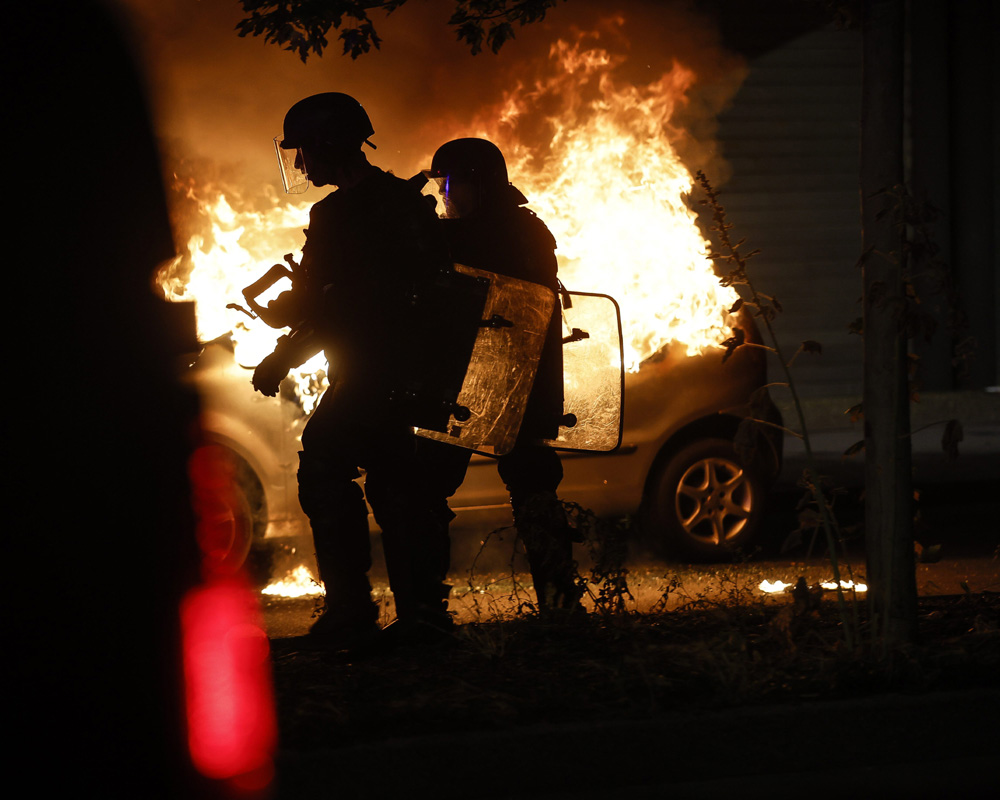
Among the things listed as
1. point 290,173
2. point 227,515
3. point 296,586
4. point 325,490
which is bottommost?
point 296,586

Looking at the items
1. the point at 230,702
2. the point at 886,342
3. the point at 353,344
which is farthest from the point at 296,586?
the point at 886,342

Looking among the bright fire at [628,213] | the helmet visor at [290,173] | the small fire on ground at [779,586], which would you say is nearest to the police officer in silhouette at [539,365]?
the helmet visor at [290,173]

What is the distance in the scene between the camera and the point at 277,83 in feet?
25.2

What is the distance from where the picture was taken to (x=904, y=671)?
3.63 m

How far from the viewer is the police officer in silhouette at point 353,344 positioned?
413 cm

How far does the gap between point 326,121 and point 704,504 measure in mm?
3340

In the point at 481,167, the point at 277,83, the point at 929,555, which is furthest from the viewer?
the point at 277,83

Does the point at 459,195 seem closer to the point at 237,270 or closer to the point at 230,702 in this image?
the point at 237,270

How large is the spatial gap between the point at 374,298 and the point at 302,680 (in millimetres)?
1312

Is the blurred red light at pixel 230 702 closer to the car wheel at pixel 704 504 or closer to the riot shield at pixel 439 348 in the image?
the riot shield at pixel 439 348

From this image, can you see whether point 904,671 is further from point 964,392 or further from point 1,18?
point 964,392

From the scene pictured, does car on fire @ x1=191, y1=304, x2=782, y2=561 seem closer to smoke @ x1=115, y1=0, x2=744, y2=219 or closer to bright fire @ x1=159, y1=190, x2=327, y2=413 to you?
bright fire @ x1=159, y1=190, x2=327, y2=413

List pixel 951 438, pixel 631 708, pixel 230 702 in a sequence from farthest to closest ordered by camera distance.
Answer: pixel 951 438 < pixel 230 702 < pixel 631 708

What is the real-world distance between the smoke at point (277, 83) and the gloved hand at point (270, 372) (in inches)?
97.1
